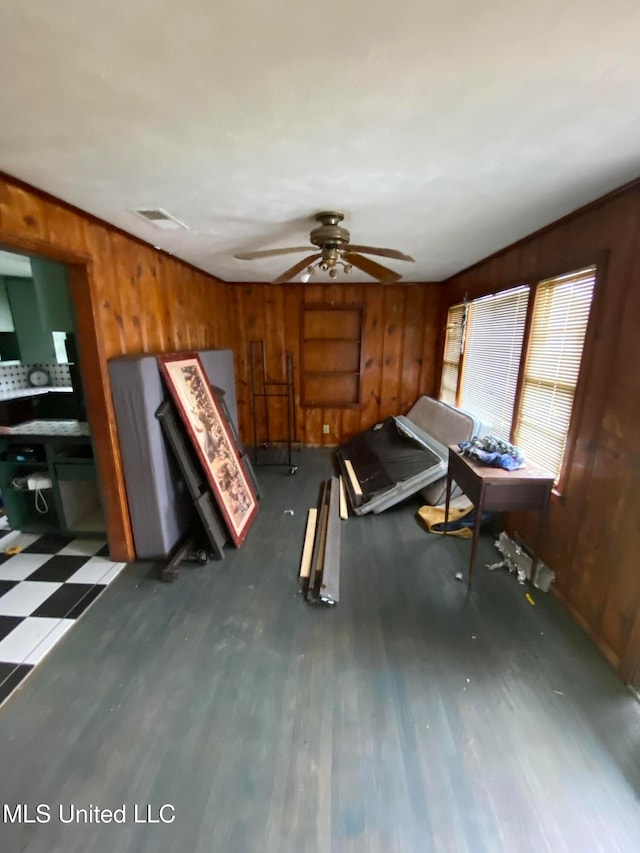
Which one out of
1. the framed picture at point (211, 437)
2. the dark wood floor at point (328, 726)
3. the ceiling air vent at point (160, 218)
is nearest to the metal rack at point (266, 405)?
the framed picture at point (211, 437)

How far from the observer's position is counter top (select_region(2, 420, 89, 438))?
2504 millimetres

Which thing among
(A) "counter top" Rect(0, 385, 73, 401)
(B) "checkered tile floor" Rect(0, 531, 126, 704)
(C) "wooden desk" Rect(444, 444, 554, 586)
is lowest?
(B) "checkered tile floor" Rect(0, 531, 126, 704)

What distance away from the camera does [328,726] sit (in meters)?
1.43

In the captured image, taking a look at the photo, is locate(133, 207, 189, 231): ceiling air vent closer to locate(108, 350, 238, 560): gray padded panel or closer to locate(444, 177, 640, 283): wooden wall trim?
locate(108, 350, 238, 560): gray padded panel

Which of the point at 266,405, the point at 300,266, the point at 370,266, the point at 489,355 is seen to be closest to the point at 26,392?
the point at 266,405

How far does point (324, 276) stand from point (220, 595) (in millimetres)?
3441

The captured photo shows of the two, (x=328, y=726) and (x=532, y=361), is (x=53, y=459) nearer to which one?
(x=328, y=726)

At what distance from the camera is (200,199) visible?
1812 mm

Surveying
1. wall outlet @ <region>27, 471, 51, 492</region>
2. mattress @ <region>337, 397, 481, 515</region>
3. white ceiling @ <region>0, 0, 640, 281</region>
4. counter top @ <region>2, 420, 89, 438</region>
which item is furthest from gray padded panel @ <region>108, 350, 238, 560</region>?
mattress @ <region>337, 397, 481, 515</region>

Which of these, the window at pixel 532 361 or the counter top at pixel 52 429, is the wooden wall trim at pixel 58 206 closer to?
the counter top at pixel 52 429

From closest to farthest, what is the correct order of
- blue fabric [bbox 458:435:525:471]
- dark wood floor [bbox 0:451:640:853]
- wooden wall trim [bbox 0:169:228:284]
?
dark wood floor [bbox 0:451:640:853] < wooden wall trim [bbox 0:169:228:284] < blue fabric [bbox 458:435:525:471]

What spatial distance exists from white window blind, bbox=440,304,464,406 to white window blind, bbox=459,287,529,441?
0.23 m

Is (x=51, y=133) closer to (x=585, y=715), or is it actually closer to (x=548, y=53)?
(x=548, y=53)

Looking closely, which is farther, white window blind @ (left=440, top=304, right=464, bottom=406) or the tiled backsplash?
the tiled backsplash
